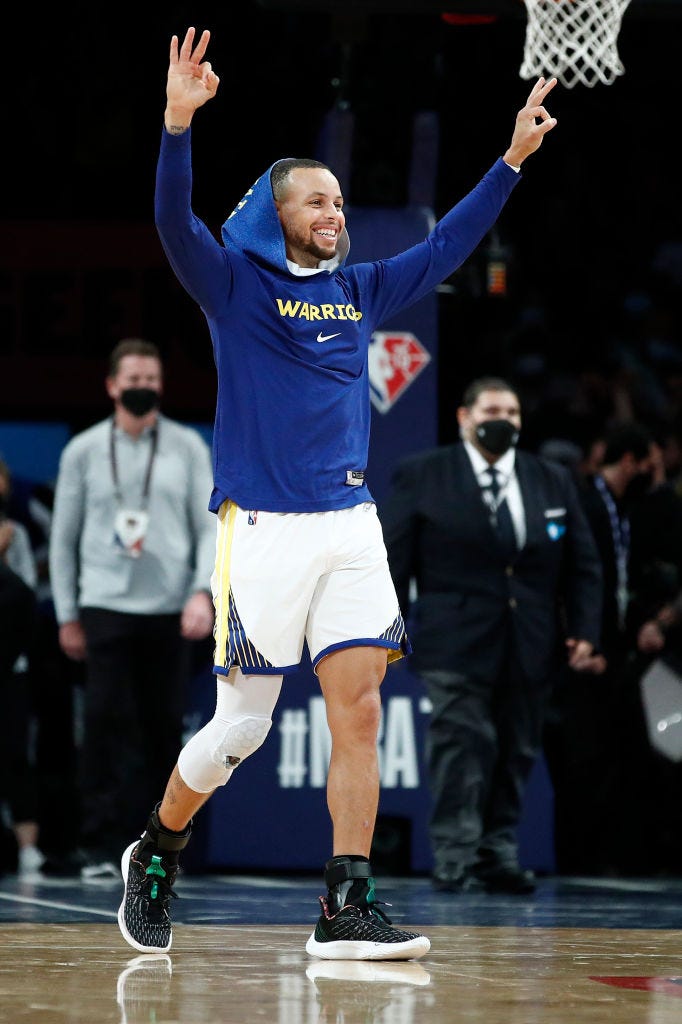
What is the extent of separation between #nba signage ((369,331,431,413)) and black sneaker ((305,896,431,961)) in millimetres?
4155

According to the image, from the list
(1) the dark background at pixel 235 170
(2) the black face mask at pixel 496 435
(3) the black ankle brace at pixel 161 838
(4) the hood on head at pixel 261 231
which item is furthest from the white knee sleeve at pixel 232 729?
(1) the dark background at pixel 235 170

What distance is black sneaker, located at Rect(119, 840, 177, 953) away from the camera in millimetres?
4848

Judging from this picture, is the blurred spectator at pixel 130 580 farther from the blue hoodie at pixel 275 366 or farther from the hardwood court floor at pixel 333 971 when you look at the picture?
the blue hoodie at pixel 275 366

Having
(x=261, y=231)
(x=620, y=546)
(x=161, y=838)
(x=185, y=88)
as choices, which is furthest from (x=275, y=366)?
(x=620, y=546)

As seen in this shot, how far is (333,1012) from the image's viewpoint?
12.5ft

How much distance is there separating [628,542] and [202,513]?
2.04 m

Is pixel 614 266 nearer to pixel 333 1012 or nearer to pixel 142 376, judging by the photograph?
pixel 142 376

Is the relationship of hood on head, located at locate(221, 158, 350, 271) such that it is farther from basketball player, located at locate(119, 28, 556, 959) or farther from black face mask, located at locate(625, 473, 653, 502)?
black face mask, located at locate(625, 473, 653, 502)

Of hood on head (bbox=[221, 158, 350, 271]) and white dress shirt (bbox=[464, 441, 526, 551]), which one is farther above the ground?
hood on head (bbox=[221, 158, 350, 271])

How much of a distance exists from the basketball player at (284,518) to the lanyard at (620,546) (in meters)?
3.67

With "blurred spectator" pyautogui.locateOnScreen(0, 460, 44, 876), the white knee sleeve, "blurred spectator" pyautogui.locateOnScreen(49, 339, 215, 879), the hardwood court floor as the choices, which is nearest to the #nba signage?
"blurred spectator" pyautogui.locateOnScreen(49, 339, 215, 879)

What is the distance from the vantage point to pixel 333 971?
4422 millimetres

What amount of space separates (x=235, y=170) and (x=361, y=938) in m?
7.56

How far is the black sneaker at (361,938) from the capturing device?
15.0 ft
